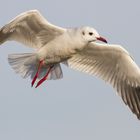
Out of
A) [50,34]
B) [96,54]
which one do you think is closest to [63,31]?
[50,34]

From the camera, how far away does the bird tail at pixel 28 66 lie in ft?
29.7

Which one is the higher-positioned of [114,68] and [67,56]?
[67,56]

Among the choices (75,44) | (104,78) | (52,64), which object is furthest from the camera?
(104,78)

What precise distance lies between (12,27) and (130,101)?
2.50 m

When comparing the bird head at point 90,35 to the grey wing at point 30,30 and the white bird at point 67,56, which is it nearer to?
the white bird at point 67,56

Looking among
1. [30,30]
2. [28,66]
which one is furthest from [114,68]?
[30,30]

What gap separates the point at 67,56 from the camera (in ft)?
27.9

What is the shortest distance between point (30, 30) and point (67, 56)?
33.5 inches

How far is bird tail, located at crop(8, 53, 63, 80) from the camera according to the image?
904 cm

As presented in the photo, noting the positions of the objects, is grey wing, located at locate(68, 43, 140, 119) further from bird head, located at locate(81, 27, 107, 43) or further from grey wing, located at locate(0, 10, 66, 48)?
grey wing, located at locate(0, 10, 66, 48)

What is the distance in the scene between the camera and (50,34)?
28.8 ft

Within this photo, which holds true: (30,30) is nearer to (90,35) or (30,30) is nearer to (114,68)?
(90,35)

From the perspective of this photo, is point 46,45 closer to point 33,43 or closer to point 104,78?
point 33,43

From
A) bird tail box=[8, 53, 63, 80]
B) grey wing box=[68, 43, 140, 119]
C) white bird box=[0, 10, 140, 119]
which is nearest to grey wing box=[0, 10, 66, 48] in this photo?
white bird box=[0, 10, 140, 119]
